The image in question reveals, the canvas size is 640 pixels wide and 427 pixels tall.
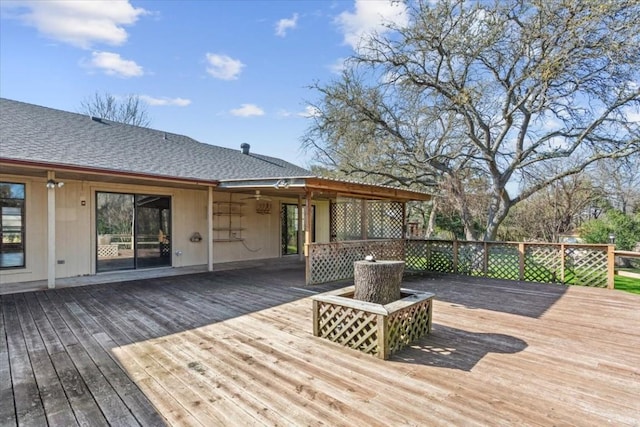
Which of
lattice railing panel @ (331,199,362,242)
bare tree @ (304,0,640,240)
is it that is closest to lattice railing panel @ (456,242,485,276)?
lattice railing panel @ (331,199,362,242)

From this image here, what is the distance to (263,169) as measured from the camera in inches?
455

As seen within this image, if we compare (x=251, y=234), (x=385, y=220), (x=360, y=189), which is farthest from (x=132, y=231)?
(x=385, y=220)

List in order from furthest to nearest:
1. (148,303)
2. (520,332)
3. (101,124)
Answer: (101,124)
(148,303)
(520,332)

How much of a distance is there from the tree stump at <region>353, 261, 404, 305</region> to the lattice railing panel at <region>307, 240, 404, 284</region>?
3217mm

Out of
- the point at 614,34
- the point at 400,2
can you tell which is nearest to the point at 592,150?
the point at 614,34

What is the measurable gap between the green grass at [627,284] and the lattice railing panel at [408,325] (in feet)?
23.4

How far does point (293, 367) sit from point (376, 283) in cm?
133

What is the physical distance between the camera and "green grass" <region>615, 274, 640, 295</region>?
8.10 m

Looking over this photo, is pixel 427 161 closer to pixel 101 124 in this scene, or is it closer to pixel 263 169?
pixel 263 169

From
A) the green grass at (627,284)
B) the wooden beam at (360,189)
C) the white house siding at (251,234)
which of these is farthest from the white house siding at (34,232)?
the green grass at (627,284)

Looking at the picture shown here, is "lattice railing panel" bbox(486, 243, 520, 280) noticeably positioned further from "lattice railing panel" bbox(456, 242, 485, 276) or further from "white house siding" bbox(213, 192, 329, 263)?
"white house siding" bbox(213, 192, 329, 263)

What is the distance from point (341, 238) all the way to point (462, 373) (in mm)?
7677

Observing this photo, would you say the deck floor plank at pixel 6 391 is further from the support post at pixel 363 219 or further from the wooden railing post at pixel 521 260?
the wooden railing post at pixel 521 260

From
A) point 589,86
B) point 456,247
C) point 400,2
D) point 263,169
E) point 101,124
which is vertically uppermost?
point 400,2
